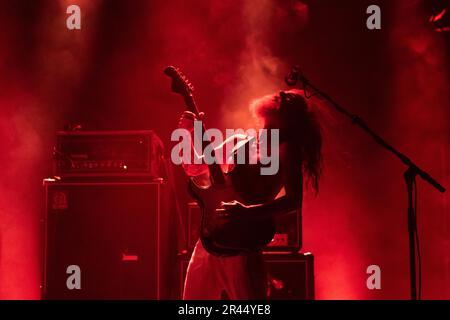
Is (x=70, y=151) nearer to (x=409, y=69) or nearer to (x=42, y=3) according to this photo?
(x=42, y=3)

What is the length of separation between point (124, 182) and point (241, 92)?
1.79m

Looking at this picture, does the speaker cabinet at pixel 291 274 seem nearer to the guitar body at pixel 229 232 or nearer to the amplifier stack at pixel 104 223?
the amplifier stack at pixel 104 223

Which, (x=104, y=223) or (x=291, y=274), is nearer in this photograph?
(x=291, y=274)

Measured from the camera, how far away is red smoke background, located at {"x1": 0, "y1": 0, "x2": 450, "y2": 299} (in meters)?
5.13

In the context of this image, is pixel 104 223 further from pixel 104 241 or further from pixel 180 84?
pixel 180 84

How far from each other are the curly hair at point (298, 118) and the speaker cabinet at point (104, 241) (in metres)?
1.26

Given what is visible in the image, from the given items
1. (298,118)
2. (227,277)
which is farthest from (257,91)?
(227,277)

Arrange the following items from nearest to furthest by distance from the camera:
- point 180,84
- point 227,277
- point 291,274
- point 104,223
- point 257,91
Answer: point 227,277 → point 180,84 → point 291,274 → point 104,223 → point 257,91

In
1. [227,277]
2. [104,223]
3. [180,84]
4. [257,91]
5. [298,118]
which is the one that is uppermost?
[257,91]

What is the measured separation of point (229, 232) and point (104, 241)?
4.85 feet

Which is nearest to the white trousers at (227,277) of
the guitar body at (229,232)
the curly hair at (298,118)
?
the guitar body at (229,232)

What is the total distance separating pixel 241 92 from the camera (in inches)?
208

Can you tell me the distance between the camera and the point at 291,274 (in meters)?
3.78

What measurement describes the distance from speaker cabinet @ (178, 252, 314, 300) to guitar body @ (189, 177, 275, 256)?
1053 millimetres
